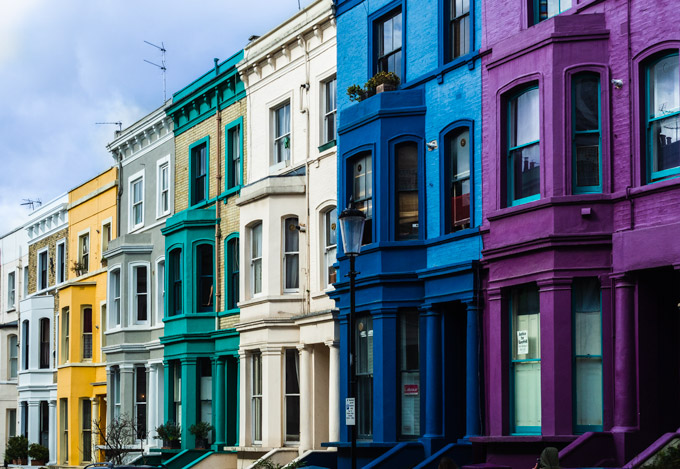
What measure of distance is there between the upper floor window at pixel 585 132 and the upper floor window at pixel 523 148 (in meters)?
0.88

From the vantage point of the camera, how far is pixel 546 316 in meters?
21.9

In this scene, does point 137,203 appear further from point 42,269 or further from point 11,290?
point 11,290

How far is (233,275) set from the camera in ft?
119

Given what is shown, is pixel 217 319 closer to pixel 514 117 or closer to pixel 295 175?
pixel 295 175

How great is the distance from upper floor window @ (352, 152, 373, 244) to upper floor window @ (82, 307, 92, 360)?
2076 cm

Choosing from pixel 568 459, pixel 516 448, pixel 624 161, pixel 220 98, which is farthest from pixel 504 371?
pixel 220 98

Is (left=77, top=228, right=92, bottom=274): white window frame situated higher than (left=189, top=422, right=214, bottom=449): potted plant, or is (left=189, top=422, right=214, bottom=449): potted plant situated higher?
(left=77, top=228, right=92, bottom=274): white window frame

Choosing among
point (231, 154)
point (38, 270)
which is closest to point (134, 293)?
point (231, 154)

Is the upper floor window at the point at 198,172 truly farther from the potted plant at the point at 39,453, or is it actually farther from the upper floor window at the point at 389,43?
the potted plant at the point at 39,453

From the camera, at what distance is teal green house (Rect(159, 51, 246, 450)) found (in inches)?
1431

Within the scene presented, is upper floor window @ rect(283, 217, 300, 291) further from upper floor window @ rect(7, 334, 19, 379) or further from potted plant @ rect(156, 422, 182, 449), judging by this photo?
upper floor window @ rect(7, 334, 19, 379)

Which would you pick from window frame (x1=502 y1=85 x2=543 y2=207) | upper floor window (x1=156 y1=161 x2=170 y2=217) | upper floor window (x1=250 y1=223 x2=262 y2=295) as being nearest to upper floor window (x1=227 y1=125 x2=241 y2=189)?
upper floor window (x1=250 y1=223 x2=262 y2=295)

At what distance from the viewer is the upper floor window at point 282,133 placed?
34094mm

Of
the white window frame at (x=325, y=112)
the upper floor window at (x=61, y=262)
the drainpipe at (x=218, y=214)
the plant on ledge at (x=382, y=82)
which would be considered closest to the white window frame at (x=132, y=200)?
the drainpipe at (x=218, y=214)
